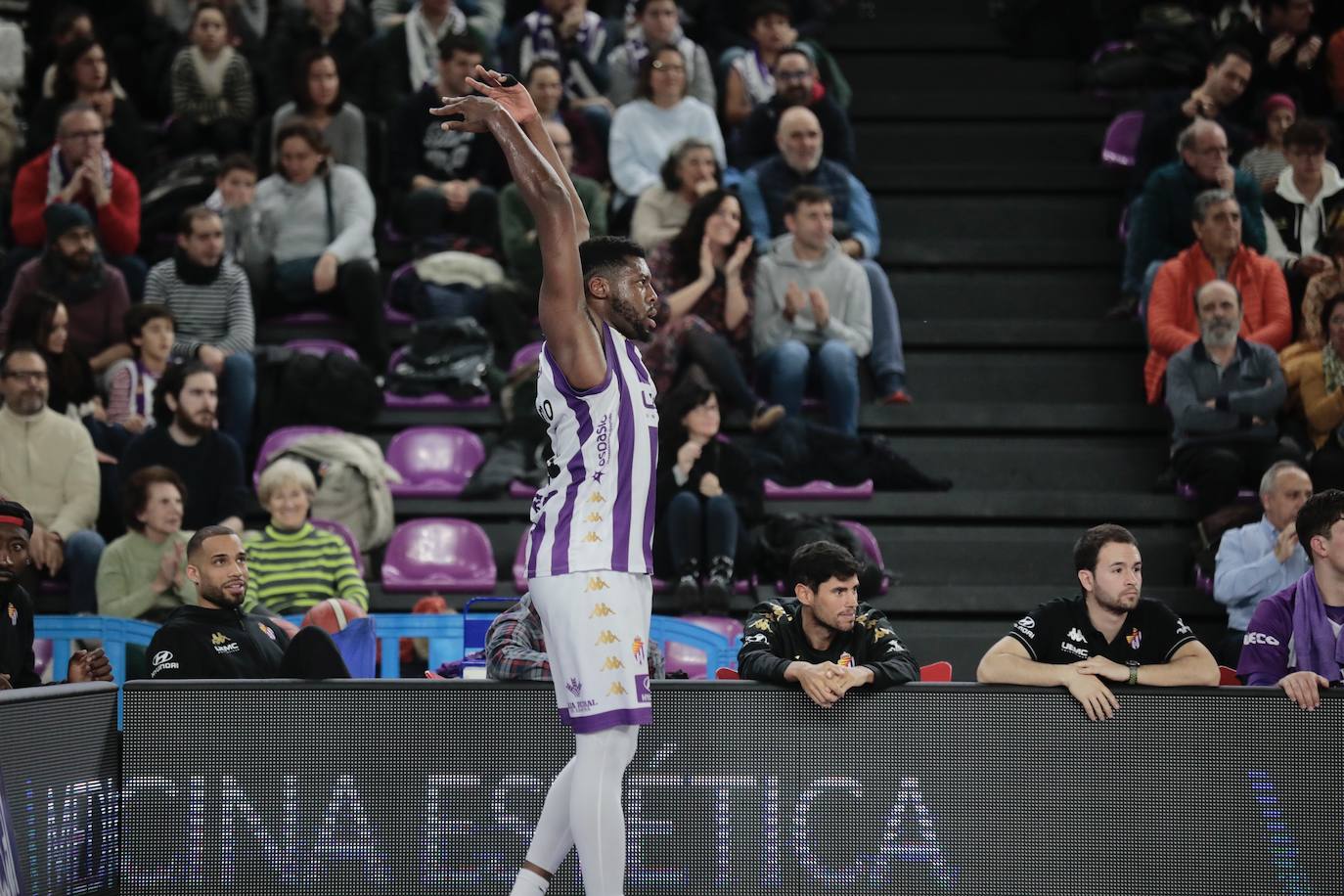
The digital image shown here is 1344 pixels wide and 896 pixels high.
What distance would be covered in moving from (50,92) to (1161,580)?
686 centimetres

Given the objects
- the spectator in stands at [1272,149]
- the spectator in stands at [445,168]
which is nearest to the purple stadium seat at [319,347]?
the spectator in stands at [445,168]

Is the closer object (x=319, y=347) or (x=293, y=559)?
(x=293, y=559)

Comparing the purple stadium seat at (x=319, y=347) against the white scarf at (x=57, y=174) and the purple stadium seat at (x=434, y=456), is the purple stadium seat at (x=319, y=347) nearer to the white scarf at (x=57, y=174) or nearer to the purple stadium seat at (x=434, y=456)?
the purple stadium seat at (x=434, y=456)

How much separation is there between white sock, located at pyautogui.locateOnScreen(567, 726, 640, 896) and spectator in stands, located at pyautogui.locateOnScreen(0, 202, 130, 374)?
564 centimetres

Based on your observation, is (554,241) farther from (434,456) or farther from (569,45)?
(569,45)

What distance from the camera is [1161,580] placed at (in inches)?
351

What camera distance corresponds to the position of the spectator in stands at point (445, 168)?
1055 centimetres

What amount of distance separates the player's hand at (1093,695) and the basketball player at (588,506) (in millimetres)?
1182

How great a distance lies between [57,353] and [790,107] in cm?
413

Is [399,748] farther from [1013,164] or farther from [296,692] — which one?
[1013,164]

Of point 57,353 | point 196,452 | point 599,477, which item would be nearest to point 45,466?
point 196,452

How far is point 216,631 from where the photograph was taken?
6461 millimetres

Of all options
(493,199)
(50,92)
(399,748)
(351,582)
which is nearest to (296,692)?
(399,748)

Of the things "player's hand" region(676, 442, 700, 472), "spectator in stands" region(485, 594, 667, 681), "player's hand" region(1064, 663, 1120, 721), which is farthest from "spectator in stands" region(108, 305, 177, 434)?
"player's hand" region(1064, 663, 1120, 721)
